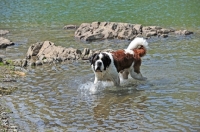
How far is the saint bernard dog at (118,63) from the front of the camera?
37.4ft

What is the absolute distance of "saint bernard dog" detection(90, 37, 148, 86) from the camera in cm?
1141

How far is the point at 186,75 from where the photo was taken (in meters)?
13.1

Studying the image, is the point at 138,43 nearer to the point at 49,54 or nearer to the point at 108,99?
the point at 108,99

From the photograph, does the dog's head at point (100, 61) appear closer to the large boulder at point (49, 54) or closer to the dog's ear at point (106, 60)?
the dog's ear at point (106, 60)

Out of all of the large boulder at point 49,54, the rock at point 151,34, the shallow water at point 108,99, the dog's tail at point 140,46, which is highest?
the rock at point 151,34

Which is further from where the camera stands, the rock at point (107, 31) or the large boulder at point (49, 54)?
the rock at point (107, 31)

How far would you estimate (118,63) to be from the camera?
1196 cm

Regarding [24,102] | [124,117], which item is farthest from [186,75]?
[24,102]

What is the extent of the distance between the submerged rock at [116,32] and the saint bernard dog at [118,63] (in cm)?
891

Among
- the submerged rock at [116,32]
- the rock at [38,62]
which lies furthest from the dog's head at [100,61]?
the submerged rock at [116,32]

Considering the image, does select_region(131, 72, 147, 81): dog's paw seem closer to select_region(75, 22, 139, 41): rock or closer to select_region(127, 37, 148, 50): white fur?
select_region(127, 37, 148, 50): white fur

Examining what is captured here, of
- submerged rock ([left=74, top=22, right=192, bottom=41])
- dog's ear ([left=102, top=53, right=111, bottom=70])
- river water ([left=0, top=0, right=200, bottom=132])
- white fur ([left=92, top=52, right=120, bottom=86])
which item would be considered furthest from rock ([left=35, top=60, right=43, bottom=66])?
submerged rock ([left=74, top=22, right=192, bottom=41])

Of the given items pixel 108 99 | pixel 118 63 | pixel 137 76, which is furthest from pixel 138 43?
pixel 108 99

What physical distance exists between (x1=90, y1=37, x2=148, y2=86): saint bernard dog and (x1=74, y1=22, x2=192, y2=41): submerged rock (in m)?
8.91
